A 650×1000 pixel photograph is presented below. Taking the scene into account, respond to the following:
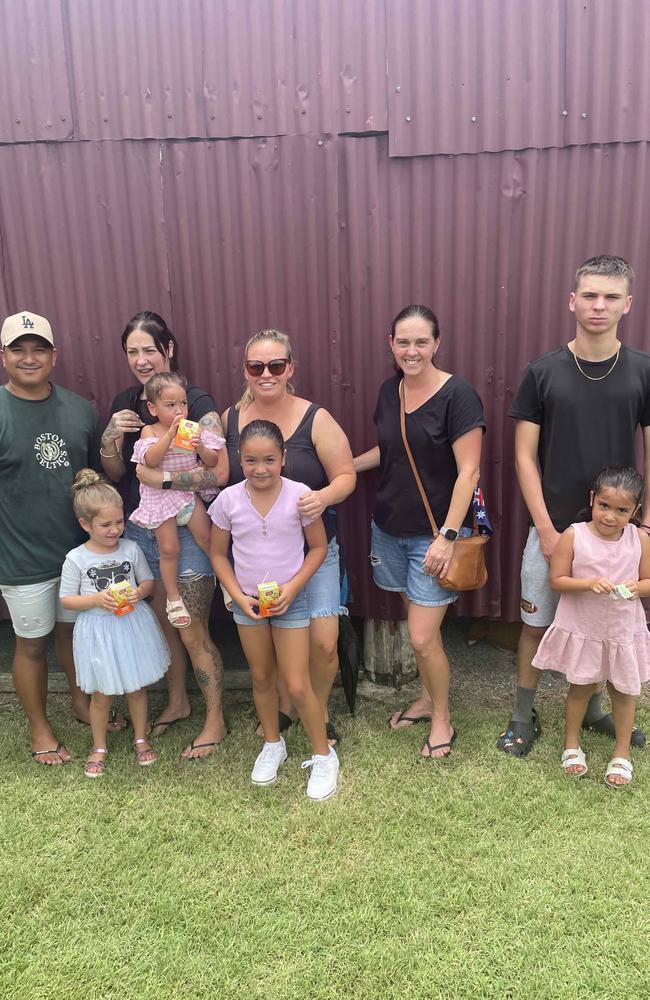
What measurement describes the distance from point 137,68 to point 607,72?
2.53 metres

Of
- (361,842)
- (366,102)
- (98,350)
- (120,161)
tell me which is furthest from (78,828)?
(366,102)

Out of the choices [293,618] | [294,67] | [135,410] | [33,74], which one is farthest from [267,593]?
[33,74]

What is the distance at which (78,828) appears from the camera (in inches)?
123

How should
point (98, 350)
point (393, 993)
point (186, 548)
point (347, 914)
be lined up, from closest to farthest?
point (393, 993), point (347, 914), point (186, 548), point (98, 350)

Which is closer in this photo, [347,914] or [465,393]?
[347,914]

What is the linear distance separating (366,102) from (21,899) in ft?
13.6

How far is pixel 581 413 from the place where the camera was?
316 cm

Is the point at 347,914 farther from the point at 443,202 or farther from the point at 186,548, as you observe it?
the point at 443,202

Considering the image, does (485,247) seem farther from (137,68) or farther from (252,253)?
(137,68)

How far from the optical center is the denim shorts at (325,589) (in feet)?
10.8

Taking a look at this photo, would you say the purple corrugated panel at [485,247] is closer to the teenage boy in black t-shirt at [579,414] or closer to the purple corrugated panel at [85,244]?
the teenage boy in black t-shirt at [579,414]

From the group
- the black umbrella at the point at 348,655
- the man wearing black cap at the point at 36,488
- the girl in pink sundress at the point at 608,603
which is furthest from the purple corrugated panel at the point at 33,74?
the girl in pink sundress at the point at 608,603

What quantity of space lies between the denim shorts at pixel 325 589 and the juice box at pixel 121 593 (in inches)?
34.9

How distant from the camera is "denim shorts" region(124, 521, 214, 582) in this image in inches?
138
